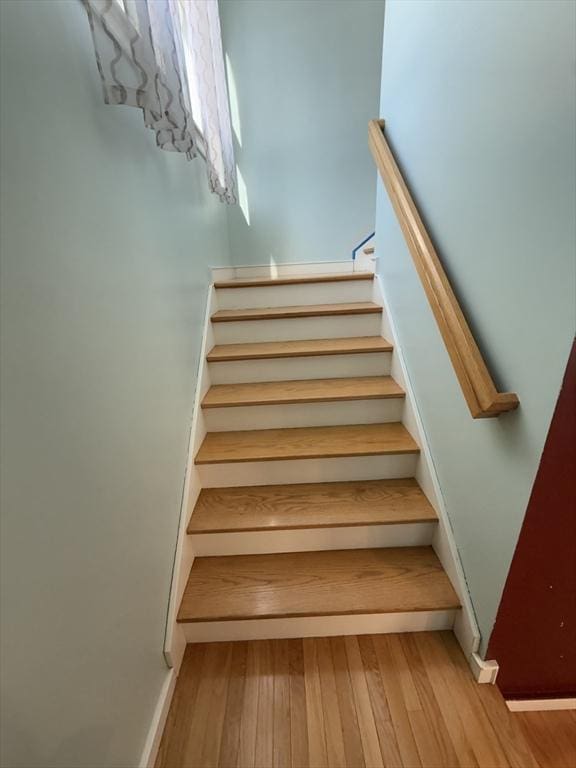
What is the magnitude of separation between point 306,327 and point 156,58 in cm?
118

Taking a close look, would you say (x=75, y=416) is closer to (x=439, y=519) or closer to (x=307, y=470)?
(x=307, y=470)

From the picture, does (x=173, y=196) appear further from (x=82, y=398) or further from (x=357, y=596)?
(x=357, y=596)

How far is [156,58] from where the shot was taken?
96cm

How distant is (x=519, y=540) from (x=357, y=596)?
56cm

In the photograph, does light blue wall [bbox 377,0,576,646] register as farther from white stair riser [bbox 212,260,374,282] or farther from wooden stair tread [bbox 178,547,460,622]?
white stair riser [bbox 212,260,374,282]

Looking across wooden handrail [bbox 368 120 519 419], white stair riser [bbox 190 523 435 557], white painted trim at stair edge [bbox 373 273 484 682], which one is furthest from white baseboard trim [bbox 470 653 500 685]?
wooden handrail [bbox 368 120 519 419]

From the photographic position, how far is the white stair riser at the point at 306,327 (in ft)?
6.05

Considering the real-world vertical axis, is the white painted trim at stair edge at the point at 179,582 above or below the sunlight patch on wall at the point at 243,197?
below

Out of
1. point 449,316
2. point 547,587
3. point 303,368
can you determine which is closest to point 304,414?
point 303,368

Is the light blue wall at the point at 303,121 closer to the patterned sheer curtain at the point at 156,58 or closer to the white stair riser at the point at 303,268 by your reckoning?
the white stair riser at the point at 303,268

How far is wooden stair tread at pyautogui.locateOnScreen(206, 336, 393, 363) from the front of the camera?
1.67m

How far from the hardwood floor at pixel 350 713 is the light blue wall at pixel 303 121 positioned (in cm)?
276

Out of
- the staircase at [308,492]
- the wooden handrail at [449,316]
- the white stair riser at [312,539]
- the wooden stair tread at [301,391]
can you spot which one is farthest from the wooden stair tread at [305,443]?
the wooden handrail at [449,316]

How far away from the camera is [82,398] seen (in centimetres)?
70
